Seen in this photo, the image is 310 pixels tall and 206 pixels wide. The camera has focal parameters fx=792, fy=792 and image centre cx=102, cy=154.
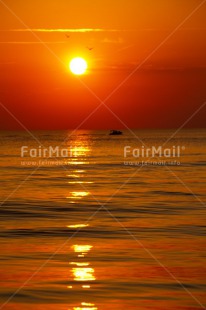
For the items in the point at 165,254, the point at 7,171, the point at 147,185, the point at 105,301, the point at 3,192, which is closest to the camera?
the point at 105,301

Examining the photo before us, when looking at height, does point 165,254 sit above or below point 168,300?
above

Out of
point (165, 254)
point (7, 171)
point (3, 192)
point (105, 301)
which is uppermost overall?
point (7, 171)

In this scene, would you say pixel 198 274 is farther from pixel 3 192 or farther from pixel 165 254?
pixel 3 192

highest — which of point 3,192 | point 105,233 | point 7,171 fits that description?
point 7,171

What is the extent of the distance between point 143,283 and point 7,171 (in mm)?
38588

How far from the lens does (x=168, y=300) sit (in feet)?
46.6

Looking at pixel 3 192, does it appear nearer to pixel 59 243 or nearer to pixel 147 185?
pixel 147 185

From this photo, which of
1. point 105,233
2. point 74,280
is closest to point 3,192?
point 105,233

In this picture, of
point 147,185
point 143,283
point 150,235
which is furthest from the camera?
point 147,185

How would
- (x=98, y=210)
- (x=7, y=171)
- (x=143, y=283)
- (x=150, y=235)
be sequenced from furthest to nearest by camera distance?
(x=7, y=171) < (x=98, y=210) < (x=150, y=235) < (x=143, y=283)

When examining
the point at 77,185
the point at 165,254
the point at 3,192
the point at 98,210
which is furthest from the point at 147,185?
the point at 165,254

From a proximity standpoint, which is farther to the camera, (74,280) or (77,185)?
(77,185)

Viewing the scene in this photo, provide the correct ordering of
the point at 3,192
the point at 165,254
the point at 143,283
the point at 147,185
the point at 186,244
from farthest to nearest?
1. the point at 147,185
2. the point at 3,192
3. the point at 186,244
4. the point at 165,254
5. the point at 143,283

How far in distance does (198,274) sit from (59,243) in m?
4.97
